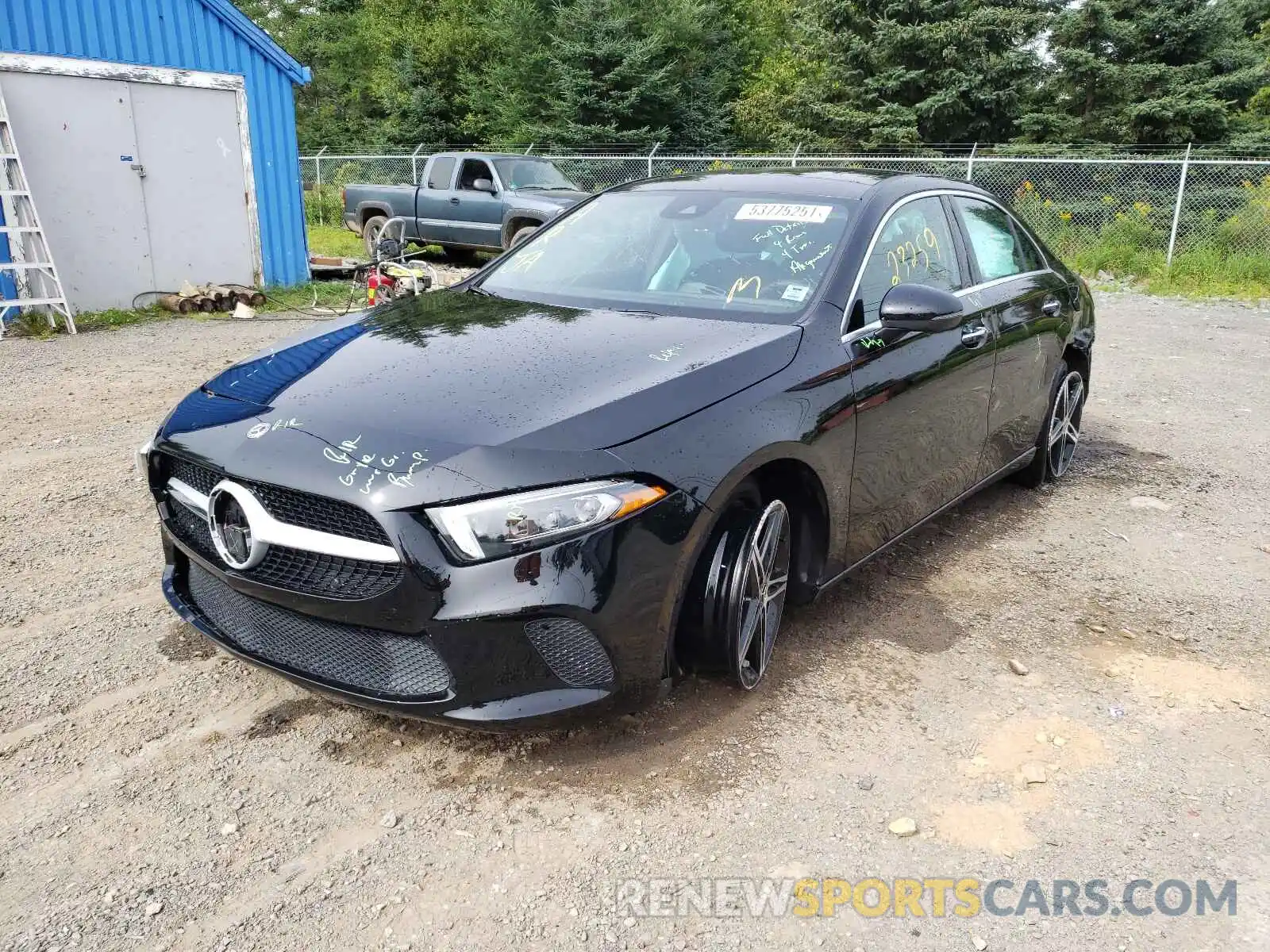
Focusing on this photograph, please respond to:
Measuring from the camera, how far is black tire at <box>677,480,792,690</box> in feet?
9.21

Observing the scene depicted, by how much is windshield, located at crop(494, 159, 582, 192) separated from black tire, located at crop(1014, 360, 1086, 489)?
1030 centimetres

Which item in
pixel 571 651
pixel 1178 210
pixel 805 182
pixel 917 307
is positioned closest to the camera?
pixel 571 651

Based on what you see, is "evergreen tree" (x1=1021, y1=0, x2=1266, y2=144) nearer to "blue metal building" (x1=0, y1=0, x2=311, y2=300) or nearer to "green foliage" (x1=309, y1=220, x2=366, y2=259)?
"green foliage" (x1=309, y1=220, x2=366, y2=259)

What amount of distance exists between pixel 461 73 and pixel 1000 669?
3419 cm

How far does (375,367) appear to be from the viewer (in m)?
3.01

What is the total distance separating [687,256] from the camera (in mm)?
3773

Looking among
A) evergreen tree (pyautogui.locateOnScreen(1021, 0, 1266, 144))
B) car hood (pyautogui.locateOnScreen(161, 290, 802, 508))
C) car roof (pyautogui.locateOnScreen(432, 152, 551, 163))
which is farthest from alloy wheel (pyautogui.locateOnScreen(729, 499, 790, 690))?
evergreen tree (pyautogui.locateOnScreen(1021, 0, 1266, 144))

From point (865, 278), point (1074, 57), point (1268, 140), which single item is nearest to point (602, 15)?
point (1074, 57)

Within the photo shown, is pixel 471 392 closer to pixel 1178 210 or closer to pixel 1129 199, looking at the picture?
pixel 1178 210

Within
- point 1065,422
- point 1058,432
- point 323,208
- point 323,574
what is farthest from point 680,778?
point 323,208

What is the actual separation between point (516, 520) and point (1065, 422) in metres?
4.02

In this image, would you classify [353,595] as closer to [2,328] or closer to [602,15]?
[2,328]

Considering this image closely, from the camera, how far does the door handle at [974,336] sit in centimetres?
400

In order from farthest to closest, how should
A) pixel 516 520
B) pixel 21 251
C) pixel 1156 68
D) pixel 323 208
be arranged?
pixel 323 208, pixel 1156 68, pixel 21 251, pixel 516 520
